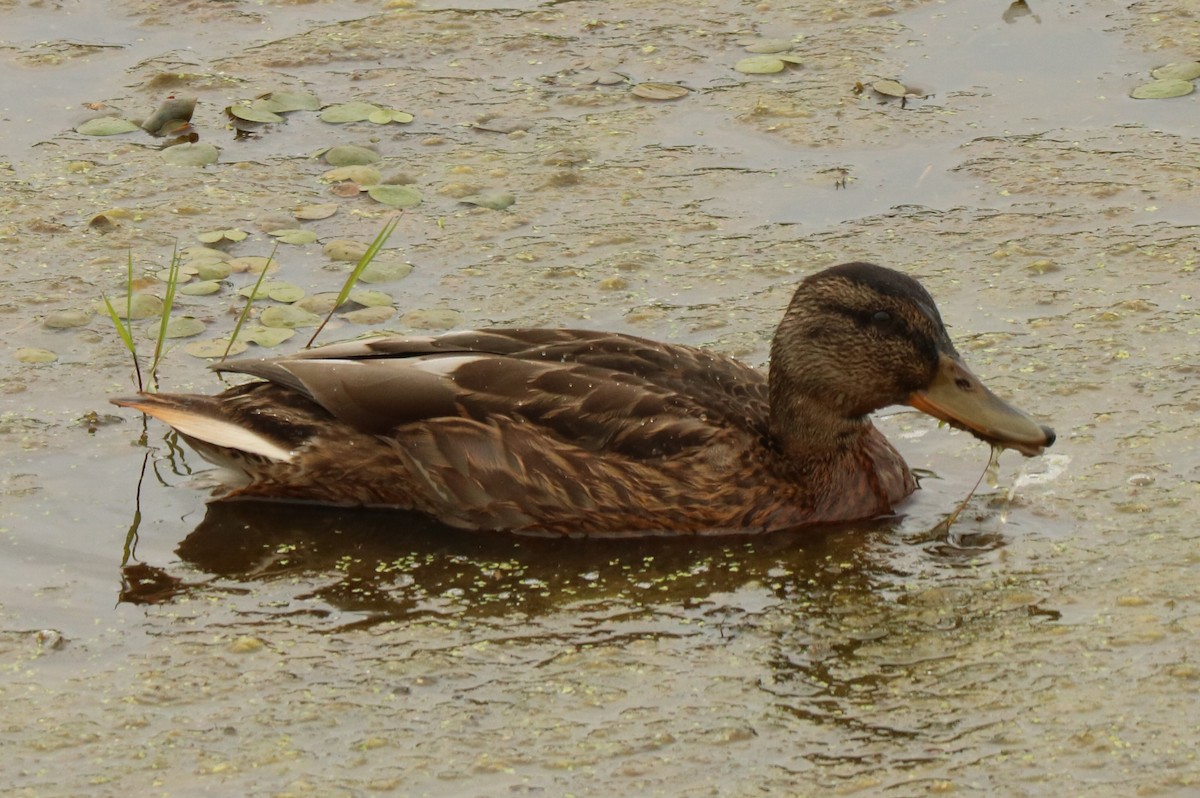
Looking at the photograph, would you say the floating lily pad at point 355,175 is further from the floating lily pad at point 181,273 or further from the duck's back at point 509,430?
the duck's back at point 509,430

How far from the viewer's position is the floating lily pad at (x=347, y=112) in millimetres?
9766

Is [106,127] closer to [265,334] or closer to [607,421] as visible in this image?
[265,334]

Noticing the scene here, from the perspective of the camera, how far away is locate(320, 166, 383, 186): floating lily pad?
9.23 m

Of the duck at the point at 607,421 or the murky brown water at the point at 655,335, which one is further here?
the duck at the point at 607,421

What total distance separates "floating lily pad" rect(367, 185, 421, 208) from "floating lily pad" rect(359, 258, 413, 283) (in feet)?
1.86

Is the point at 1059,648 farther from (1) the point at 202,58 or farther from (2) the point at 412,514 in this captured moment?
(1) the point at 202,58

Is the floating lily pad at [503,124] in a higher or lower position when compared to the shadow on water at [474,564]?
higher

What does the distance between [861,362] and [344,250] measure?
2.66 m

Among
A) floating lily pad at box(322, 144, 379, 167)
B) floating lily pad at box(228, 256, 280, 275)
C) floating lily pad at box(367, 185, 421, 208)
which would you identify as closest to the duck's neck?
floating lily pad at box(228, 256, 280, 275)

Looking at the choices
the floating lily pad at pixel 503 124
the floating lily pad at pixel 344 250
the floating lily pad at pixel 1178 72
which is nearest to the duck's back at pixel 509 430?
the floating lily pad at pixel 344 250

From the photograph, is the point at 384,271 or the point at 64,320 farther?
the point at 384,271

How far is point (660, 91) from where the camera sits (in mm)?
9984

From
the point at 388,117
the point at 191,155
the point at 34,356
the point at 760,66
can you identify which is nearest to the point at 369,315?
the point at 34,356

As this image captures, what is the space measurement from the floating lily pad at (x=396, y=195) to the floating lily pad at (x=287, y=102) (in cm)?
98
